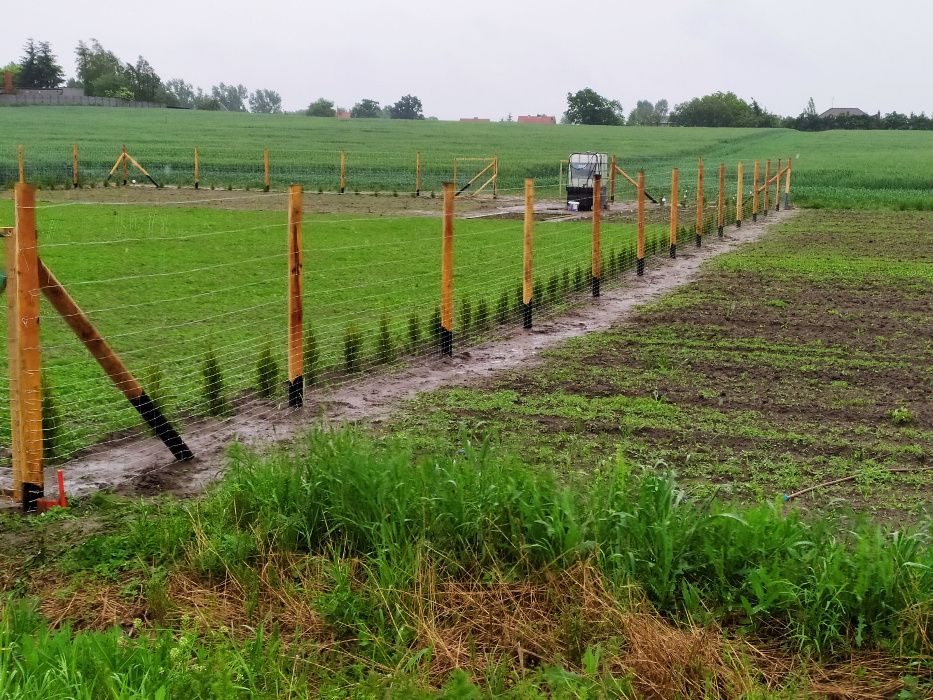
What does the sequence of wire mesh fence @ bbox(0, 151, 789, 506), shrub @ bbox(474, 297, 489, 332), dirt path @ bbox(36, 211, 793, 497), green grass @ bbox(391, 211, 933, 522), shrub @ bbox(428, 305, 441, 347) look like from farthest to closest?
1. shrub @ bbox(474, 297, 489, 332)
2. shrub @ bbox(428, 305, 441, 347)
3. wire mesh fence @ bbox(0, 151, 789, 506)
4. green grass @ bbox(391, 211, 933, 522)
5. dirt path @ bbox(36, 211, 793, 497)

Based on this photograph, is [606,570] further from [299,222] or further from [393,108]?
[393,108]

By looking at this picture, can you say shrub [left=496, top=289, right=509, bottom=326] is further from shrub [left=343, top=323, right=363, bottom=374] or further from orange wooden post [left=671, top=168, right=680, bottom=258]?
orange wooden post [left=671, top=168, right=680, bottom=258]

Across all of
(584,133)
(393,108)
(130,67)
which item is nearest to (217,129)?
(584,133)

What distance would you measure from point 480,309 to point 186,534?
6.98 metres

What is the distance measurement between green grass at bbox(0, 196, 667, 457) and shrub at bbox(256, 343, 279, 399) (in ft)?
0.37

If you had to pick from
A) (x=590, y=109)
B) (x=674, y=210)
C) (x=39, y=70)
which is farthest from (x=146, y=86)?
(x=674, y=210)

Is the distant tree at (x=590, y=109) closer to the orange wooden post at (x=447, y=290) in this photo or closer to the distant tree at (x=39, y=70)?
the distant tree at (x=39, y=70)

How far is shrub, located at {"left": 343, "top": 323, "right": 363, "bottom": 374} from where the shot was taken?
368 inches

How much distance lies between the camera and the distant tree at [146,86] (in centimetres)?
11956

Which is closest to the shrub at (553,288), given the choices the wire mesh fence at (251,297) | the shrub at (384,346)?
the wire mesh fence at (251,297)

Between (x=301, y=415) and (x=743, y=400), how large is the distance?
3539mm

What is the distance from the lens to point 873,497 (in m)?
5.96

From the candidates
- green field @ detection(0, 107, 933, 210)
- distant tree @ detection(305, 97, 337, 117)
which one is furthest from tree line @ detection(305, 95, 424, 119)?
green field @ detection(0, 107, 933, 210)

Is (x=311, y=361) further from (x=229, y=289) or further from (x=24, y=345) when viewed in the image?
(x=229, y=289)
